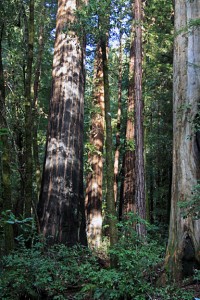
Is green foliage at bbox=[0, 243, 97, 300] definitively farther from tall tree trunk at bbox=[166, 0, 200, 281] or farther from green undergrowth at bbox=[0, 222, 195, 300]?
tall tree trunk at bbox=[166, 0, 200, 281]

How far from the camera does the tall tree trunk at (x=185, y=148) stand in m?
5.20

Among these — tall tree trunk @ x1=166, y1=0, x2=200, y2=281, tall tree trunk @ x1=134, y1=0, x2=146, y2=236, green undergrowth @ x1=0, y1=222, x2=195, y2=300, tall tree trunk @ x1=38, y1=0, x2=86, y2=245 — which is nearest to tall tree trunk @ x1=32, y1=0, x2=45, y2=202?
tall tree trunk @ x1=38, y1=0, x2=86, y2=245

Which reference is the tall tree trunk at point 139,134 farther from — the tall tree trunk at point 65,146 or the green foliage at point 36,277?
the green foliage at point 36,277

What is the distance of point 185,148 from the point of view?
5.68 metres

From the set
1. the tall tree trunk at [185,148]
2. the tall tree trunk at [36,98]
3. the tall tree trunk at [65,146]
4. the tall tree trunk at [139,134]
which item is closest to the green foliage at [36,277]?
the tall tree trunk at [65,146]

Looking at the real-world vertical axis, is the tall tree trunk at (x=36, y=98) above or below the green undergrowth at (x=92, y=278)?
above

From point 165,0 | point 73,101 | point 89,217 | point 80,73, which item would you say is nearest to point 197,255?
point 73,101

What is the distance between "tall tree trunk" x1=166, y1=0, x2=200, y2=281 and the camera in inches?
205

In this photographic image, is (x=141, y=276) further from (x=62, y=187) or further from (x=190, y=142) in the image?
(x=62, y=187)

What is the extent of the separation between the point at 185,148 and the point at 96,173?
8114 mm

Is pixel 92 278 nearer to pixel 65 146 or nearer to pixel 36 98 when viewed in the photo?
pixel 65 146

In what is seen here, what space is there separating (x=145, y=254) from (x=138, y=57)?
5466mm

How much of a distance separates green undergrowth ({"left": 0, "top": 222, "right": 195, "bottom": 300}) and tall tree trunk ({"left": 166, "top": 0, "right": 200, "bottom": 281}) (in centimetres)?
38

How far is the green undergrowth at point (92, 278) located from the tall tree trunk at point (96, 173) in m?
7.04
